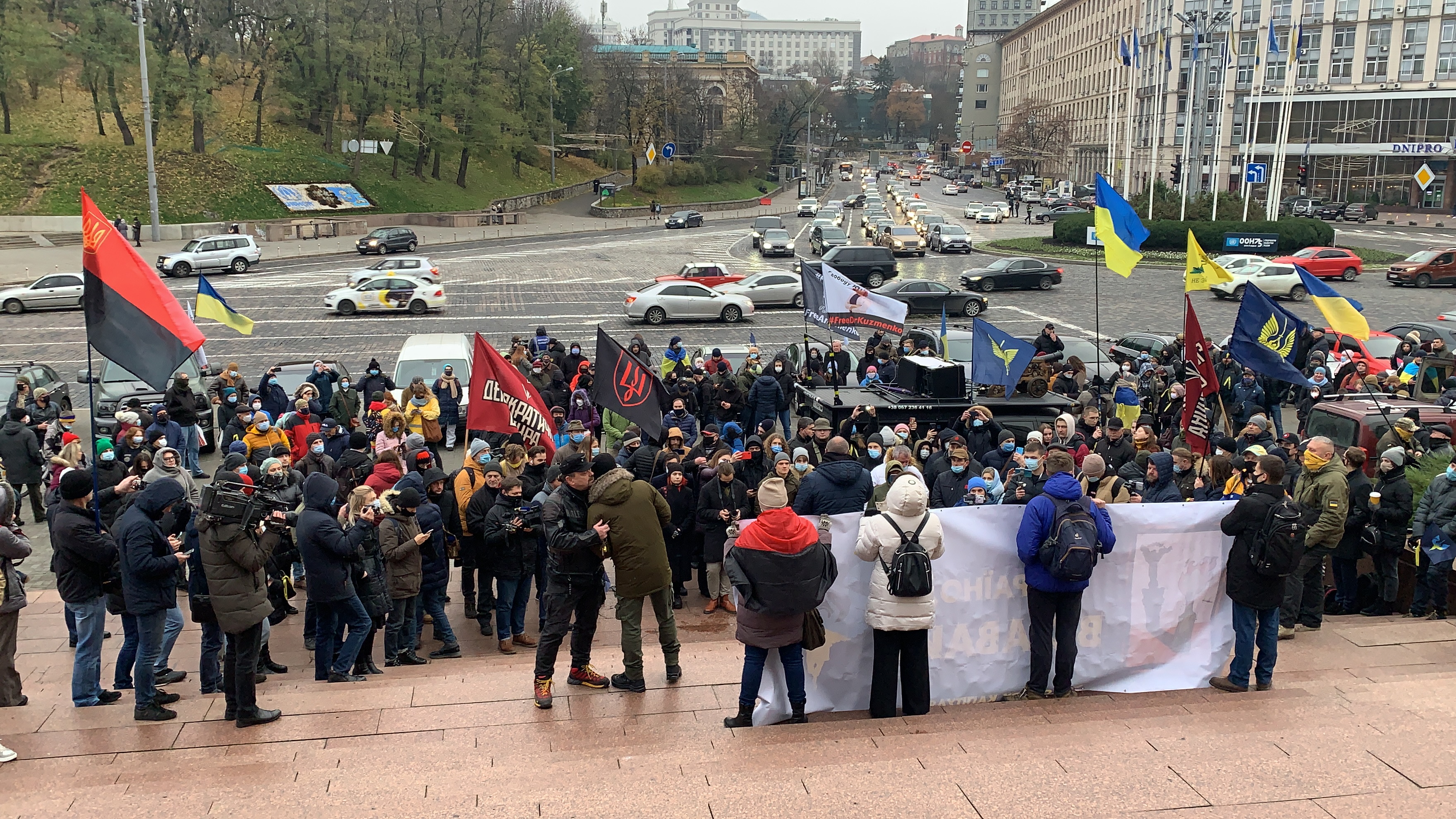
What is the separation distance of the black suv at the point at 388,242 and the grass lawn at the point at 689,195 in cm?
3293

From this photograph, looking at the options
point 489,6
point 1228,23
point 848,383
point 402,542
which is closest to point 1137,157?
point 1228,23

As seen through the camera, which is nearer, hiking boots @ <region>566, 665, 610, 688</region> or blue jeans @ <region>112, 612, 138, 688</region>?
hiking boots @ <region>566, 665, 610, 688</region>

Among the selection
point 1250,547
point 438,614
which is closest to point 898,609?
point 1250,547

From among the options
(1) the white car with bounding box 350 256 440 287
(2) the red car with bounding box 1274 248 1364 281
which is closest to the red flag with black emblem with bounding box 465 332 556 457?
(1) the white car with bounding box 350 256 440 287

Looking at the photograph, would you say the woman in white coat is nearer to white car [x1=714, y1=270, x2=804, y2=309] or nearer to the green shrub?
white car [x1=714, y1=270, x2=804, y2=309]

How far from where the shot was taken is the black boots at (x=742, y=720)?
22.1ft

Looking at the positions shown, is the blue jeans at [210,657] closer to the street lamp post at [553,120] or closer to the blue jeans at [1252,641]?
the blue jeans at [1252,641]

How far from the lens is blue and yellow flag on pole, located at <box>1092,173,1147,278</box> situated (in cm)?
1585

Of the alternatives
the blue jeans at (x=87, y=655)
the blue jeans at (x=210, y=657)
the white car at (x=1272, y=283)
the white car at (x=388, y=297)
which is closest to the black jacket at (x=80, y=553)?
the blue jeans at (x=87, y=655)

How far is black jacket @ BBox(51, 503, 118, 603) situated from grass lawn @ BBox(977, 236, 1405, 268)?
42.1m

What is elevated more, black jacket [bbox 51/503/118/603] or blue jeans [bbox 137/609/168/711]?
black jacket [bbox 51/503/118/603]

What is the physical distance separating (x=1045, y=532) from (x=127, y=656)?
6167 millimetres

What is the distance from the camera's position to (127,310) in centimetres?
829

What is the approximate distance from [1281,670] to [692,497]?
203 inches
